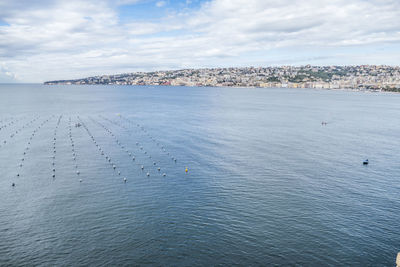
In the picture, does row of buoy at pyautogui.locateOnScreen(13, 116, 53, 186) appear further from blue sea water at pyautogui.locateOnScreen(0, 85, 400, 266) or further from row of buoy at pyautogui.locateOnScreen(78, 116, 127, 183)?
row of buoy at pyautogui.locateOnScreen(78, 116, 127, 183)

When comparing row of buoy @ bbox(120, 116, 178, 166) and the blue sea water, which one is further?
row of buoy @ bbox(120, 116, 178, 166)

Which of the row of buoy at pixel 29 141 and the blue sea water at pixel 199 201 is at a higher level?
the row of buoy at pixel 29 141

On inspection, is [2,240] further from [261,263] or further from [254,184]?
[254,184]

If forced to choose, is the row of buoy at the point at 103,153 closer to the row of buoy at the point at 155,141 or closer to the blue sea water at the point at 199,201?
the blue sea water at the point at 199,201

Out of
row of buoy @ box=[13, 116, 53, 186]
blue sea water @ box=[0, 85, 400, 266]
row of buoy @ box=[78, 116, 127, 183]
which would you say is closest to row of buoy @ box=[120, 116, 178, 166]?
blue sea water @ box=[0, 85, 400, 266]

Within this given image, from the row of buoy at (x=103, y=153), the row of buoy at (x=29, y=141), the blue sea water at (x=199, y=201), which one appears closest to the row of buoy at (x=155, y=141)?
the blue sea water at (x=199, y=201)

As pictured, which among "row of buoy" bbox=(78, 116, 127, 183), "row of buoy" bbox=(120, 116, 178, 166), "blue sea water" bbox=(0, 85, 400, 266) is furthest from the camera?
"row of buoy" bbox=(120, 116, 178, 166)

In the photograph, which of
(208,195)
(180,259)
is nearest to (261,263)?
(180,259)

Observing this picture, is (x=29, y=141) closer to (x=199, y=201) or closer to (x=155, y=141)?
(x=155, y=141)
